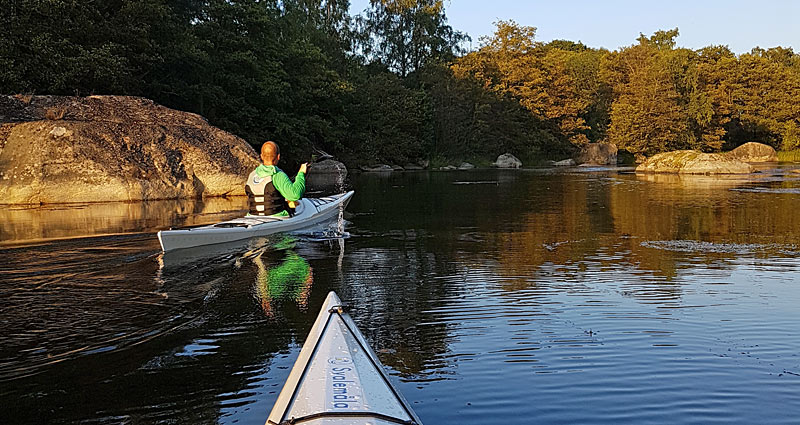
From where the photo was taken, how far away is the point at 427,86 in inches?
2035

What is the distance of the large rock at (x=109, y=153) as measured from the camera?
15.0 m

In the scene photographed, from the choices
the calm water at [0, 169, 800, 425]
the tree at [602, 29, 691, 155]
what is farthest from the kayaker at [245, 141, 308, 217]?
the tree at [602, 29, 691, 155]

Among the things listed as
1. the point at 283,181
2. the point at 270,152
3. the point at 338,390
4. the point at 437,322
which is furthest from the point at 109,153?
the point at 338,390

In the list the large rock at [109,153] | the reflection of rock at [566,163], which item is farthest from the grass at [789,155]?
the large rock at [109,153]

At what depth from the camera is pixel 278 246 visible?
9.15 metres

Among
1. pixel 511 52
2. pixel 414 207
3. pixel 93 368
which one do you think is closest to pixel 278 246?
pixel 93 368

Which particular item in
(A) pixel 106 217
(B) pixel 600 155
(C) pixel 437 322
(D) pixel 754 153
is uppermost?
(B) pixel 600 155

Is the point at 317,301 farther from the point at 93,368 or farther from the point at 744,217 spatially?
A: the point at 744,217

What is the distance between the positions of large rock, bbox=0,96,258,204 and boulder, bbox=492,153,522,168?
3341cm

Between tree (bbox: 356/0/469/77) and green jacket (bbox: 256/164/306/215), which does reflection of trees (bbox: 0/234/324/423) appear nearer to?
green jacket (bbox: 256/164/306/215)

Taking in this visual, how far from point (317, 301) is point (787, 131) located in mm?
59767

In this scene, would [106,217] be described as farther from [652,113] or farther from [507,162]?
[652,113]

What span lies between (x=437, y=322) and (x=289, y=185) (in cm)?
537

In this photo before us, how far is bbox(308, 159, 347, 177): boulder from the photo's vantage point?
35250mm
